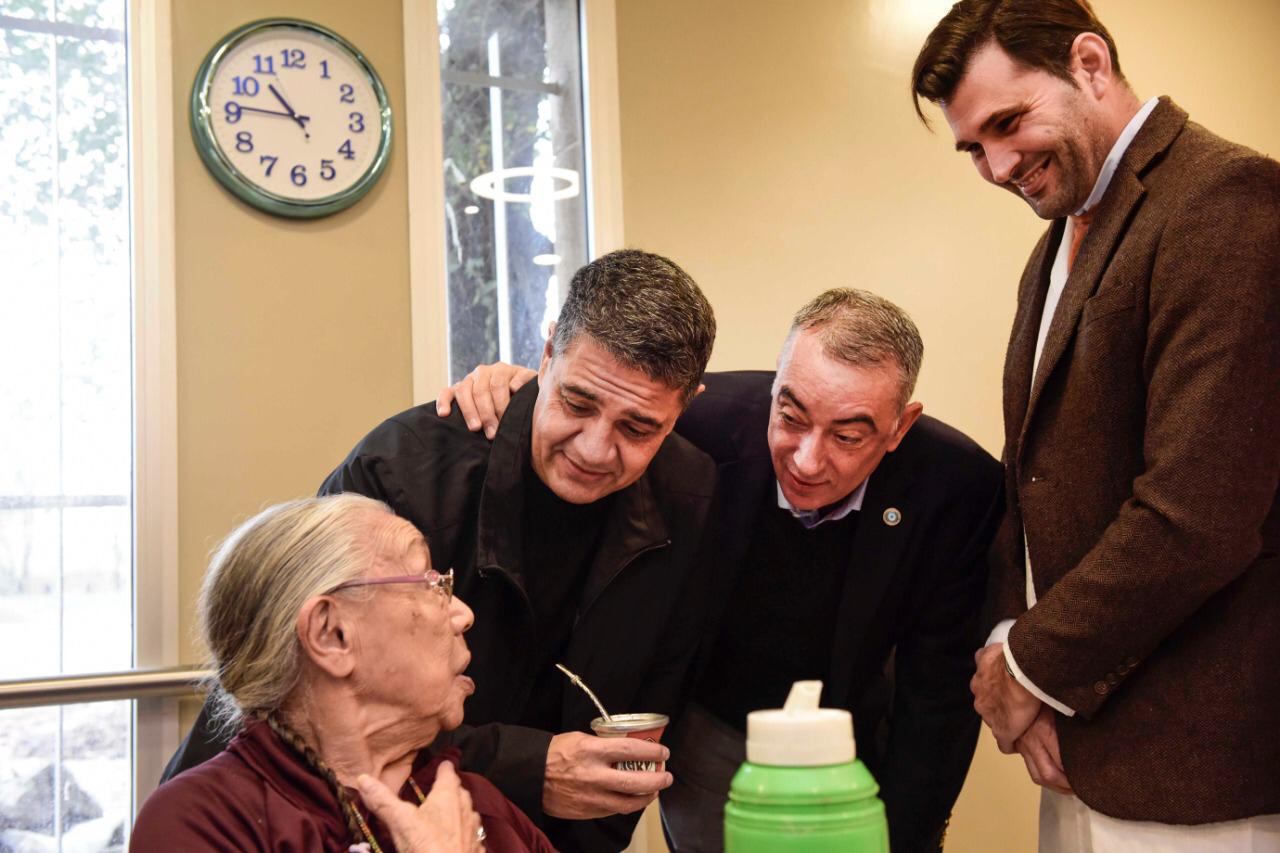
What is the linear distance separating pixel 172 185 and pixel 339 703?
2033mm

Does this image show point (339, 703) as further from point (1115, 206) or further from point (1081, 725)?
point (1115, 206)

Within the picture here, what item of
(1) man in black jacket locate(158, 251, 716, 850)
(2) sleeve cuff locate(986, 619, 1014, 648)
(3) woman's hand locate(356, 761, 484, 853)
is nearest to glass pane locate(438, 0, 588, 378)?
(1) man in black jacket locate(158, 251, 716, 850)

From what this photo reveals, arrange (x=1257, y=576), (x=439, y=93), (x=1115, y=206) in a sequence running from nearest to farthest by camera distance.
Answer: (x=1257, y=576), (x=1115, y=206), (x=439, y=93)

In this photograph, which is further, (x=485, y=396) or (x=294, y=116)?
(x=294, y=116)

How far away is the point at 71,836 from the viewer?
10.2 feet

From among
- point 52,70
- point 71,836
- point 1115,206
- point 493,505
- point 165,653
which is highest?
point 52,70

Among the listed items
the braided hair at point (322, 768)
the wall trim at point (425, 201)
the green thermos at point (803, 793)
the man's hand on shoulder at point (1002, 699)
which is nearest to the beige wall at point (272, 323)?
the wall trim at point (425, 201)

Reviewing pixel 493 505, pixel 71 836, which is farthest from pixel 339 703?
pixel 71 836

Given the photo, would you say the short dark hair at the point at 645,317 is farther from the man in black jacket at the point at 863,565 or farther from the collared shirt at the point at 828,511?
the collared shirt at the point at 828,511

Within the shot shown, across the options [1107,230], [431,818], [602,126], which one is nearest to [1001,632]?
[1107,230]

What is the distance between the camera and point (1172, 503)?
5.76 feet

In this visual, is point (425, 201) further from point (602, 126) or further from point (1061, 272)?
point (1061, 272)

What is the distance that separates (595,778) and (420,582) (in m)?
0.40

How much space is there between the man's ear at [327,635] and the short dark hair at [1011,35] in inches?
51.2
